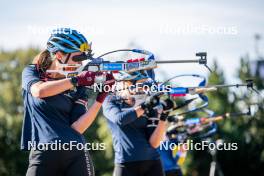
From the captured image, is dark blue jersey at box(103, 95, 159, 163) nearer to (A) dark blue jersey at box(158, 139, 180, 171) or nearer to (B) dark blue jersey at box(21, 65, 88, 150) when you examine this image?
(B) dark blue jersey at box(21, 65, 88, 150)

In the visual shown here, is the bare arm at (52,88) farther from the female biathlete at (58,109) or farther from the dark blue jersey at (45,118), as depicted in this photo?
the dark blue jersey at (45,118)

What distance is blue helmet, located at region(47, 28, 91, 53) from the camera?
476 cm

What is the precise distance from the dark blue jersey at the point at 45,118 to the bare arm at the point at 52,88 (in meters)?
0.13

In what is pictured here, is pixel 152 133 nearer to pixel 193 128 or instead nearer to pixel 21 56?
pixel 193 128

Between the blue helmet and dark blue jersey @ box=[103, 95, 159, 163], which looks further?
Answer: dark blue jersey @ box=[103, 95, 159, 163]

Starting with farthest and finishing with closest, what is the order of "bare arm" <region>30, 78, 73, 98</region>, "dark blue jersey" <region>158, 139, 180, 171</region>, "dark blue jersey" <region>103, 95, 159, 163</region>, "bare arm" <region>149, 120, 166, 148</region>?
"dark blue jersey" <region>158, 139, 180, 171</region>
"bare arm" <region>149, 120, 166, 148</region>
"dark blue jersey" <region>103, 95, 159, 163</region>
"bare arm" <region>30, 78, 73, 98</region>

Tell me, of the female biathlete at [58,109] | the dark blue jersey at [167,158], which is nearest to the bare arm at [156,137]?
the female biathlete at [58,109]

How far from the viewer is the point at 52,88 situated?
4.44 m

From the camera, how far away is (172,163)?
8.19 meters

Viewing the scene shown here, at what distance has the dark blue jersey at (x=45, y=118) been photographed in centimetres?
458

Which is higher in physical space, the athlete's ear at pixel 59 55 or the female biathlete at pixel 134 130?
the athlete's ear at pixel 59 55

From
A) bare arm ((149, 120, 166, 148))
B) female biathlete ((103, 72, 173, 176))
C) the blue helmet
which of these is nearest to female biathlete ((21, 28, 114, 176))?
the blue helmet

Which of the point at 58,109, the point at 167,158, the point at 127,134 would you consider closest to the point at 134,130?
the point at 127,134

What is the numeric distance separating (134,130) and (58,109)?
5.66 ft
